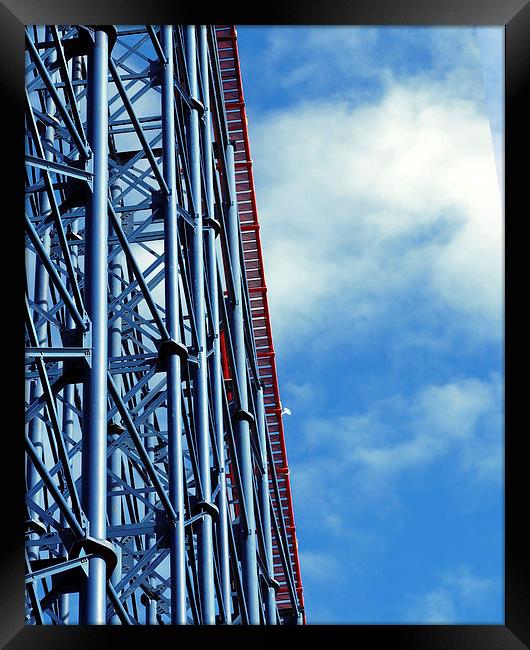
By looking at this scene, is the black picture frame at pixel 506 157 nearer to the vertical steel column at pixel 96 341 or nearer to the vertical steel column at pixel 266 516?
the vertical steel column at pixel 96 341

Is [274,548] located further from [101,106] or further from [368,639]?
[368,639]

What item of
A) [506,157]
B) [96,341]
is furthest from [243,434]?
[506,157]

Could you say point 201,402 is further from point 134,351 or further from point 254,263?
point 254,263

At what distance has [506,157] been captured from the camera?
4.07 metres

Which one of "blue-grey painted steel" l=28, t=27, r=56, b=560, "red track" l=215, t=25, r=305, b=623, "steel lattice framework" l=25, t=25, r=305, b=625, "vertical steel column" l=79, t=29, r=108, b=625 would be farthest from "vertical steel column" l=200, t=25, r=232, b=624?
"red track" l=215, t=25, r=305, b=623

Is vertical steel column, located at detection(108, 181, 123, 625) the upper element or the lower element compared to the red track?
lower

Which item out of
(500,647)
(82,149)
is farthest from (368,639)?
(82,149)

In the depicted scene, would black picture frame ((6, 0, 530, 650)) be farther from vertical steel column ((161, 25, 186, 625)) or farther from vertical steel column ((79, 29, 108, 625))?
vertical steel column ((161, 25, 186, 625))

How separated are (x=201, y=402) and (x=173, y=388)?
4.98ft

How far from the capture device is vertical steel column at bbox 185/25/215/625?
11.9 meters

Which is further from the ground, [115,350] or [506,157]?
[115,350]

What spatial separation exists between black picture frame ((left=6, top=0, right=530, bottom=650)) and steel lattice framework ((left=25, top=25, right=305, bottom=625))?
312 centimetres

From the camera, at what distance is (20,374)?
12.8 feet

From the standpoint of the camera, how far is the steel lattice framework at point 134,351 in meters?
8.15
